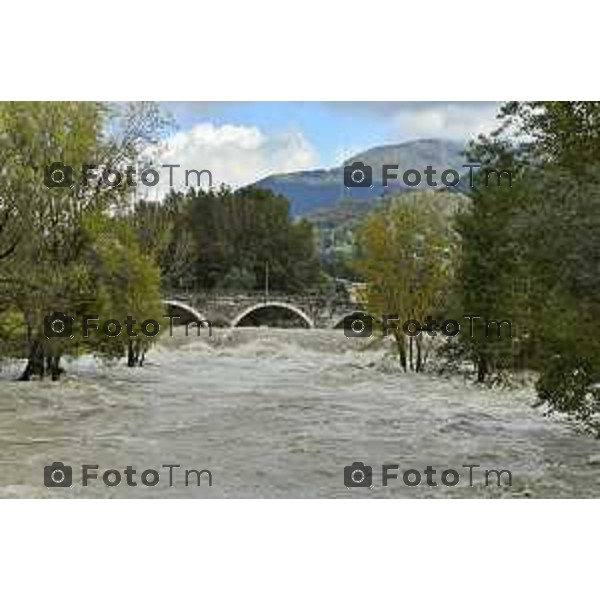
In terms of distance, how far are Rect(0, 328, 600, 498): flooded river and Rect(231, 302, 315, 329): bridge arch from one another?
7 cm

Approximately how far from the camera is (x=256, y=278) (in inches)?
223

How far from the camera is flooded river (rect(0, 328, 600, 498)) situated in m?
5.48

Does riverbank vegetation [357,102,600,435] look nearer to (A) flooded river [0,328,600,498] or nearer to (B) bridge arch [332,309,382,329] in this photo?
(B) bridge arch [332,309,382,329]

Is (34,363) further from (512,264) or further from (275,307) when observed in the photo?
(512,264)

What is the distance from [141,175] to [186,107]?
0.51 m

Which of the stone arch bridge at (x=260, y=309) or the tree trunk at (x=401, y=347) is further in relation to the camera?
the tree trunk at (x=401, y=347)

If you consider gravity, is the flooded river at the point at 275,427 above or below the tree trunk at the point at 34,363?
below

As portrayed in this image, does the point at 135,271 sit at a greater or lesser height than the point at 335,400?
greater

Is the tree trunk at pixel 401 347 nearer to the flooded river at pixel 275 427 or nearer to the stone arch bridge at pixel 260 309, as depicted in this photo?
the flooded river at pixel 275 427

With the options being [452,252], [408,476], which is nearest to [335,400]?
[408,476]

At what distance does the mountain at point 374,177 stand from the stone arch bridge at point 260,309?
0.46 meters

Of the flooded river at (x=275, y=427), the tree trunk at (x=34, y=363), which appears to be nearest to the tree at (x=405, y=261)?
the flooded river at (x=275, y=427)

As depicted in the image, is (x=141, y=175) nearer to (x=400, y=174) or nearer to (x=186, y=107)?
(x=186, y=107)

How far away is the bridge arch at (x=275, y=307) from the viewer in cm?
567
